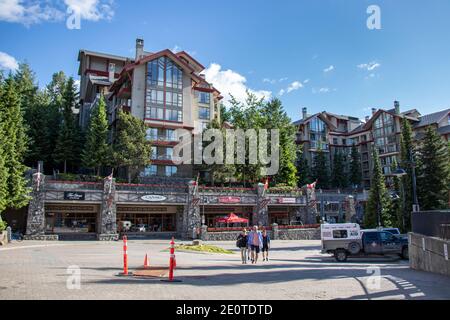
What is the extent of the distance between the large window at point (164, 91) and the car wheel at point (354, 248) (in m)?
34.0

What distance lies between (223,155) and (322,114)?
41.1 meters

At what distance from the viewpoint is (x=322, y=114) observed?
8150 cm

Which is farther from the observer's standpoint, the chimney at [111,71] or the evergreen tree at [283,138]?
the chimney at [111,71]

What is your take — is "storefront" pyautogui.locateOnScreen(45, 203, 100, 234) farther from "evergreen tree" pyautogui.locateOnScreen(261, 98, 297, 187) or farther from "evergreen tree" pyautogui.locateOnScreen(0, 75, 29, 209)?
"evergreen tree" pyautogui.locateOnScreen(261, 98, 297, 187)

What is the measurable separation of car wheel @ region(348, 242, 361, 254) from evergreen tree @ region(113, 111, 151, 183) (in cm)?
2891

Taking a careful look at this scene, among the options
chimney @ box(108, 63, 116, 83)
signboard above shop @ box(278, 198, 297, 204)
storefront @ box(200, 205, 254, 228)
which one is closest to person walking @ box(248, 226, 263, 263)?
storefront @ box(200, 205, 254, 228)

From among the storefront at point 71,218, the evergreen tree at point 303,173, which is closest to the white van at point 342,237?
the storefront at point 71,218

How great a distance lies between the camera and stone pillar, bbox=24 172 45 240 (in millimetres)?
33031

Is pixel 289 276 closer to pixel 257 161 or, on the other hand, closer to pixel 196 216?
Result: pixel 196 216

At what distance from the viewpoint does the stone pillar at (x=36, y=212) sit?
108 ft

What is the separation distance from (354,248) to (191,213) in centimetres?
2151

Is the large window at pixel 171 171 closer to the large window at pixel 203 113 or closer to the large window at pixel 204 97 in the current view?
the large window at pixel 203 113

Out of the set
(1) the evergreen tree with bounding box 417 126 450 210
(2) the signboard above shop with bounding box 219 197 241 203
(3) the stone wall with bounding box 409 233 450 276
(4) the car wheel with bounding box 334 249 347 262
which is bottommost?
(4) the car wheel with bounding box 334 249 347 262
